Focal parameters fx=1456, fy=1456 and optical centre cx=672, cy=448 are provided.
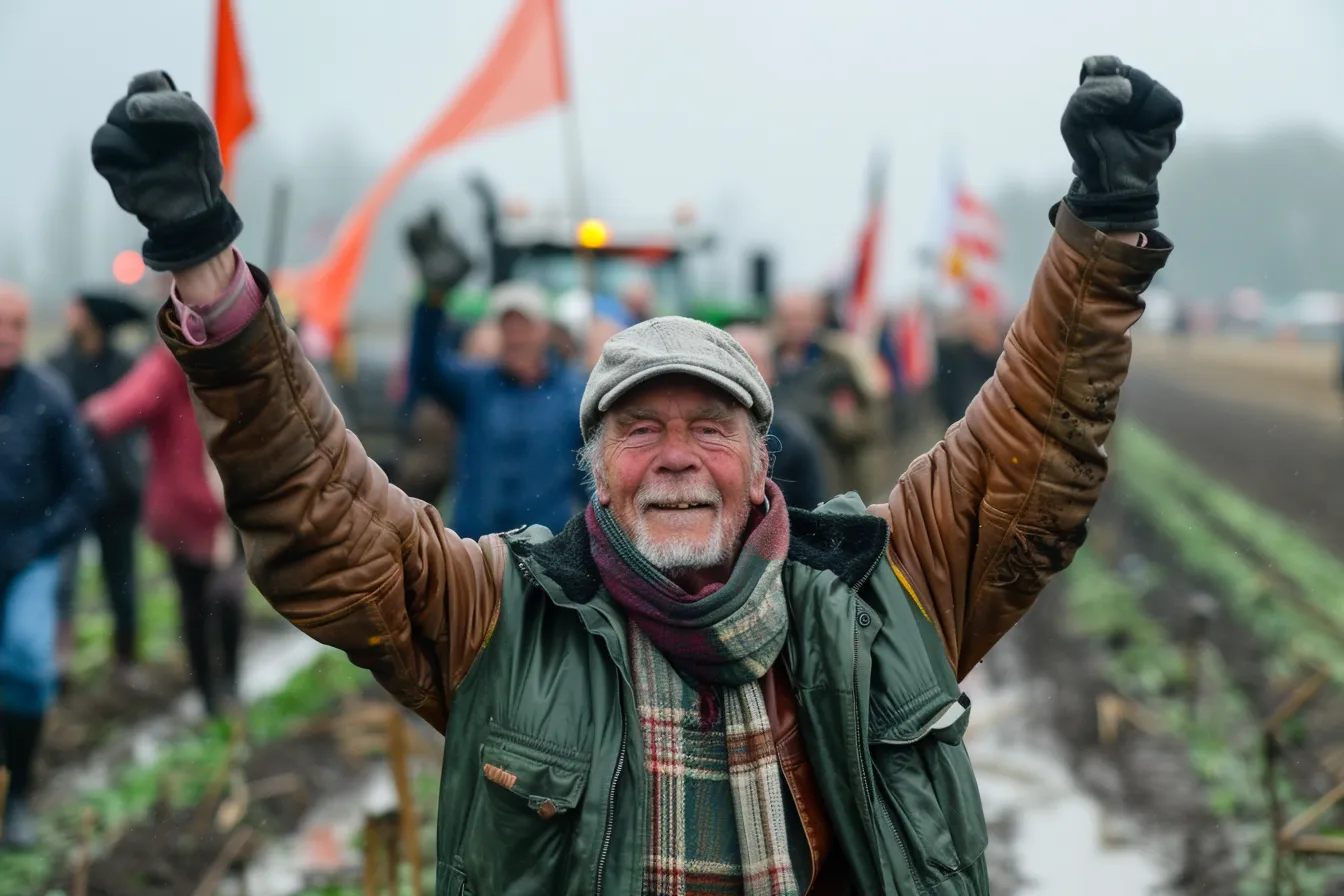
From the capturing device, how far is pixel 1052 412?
114 inches

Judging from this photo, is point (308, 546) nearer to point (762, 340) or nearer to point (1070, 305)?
point (1070, 305)

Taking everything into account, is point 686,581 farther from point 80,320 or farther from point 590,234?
point 80,320

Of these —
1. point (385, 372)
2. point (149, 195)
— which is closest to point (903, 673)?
point (149, 195)

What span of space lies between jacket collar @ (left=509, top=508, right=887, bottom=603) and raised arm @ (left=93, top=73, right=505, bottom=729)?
0.11 metres

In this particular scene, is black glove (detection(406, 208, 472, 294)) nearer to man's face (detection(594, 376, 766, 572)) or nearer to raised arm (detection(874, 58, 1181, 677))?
man's face (detection(594, 376, 766, 572))

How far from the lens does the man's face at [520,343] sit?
666 centimetres

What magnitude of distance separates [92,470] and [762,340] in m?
3.11

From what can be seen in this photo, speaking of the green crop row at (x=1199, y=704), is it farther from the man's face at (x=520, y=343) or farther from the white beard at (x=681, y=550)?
the man's face at (x=520, y=343)

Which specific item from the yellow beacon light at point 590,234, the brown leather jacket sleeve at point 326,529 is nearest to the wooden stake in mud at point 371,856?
the brown leather jacket sleeve at point 326,529

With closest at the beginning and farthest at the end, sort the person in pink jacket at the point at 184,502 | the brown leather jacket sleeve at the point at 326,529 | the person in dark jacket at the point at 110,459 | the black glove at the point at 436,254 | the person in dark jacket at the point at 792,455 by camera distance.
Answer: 1. the brown leather jacket sleeve at the point at 326,529
2. the person in dark jacket at the point at 792,455
3. the black glove at the point at 436,254
4. the person in pink jacket at the point at 184,502
5. the person in dark jacket at the point at 110,459

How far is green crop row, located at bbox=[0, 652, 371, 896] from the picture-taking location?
19.1 ft

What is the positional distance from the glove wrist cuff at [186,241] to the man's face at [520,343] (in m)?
4.19

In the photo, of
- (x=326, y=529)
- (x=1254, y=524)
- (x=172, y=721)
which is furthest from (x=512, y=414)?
(x=1254, y=524)

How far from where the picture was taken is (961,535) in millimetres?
3043
